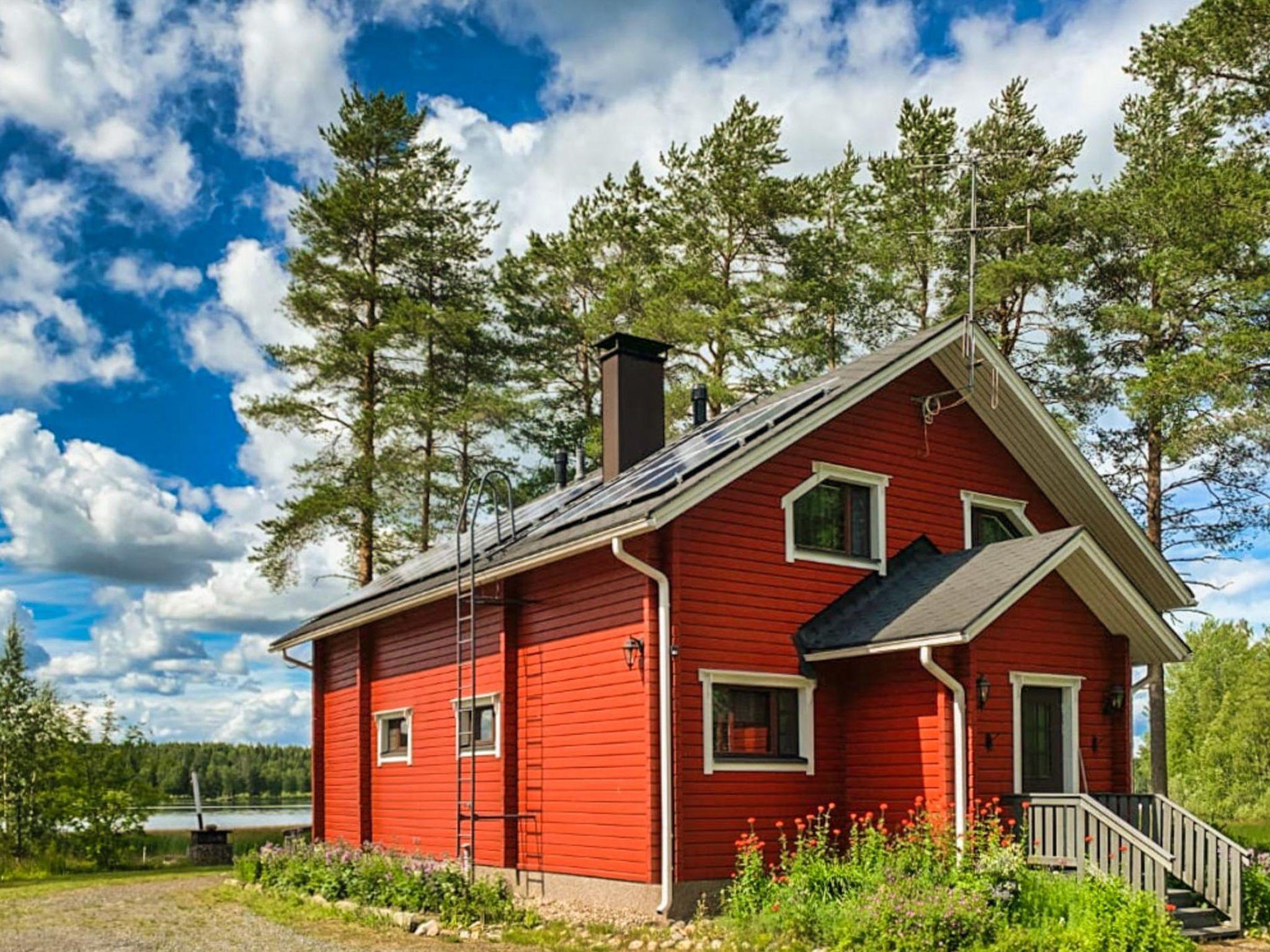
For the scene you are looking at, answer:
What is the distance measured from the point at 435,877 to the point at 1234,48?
19.4 m

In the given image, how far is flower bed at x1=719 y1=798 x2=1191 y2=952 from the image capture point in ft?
31.3

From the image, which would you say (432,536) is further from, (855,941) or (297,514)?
(855,941)

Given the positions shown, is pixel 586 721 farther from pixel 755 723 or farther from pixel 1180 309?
pixel 1180 309

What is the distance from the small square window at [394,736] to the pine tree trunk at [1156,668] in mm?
11700

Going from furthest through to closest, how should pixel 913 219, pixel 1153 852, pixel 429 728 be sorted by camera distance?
pixel 913 219 < pixel 429 728 < pixel 1153 852

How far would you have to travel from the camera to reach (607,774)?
1239 centimetres

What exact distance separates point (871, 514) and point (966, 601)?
236 cm

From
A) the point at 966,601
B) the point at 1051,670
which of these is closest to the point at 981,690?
the point at 966,601

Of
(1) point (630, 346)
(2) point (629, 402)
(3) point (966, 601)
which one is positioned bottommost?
(3) point (966, 601)

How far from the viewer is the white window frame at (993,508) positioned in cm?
1529

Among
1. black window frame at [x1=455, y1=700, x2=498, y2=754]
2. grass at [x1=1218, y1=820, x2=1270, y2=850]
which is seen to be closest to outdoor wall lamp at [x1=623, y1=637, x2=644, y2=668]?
black window frame at [x1=455, y1=700, x2=498, y2=754]

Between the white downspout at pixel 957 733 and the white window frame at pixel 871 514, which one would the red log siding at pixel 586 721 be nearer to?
the white window frame at pixel 871 514

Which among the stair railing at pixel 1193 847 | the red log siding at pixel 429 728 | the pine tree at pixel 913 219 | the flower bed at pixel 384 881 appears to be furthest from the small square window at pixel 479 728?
the pine tree at pixel 913 219

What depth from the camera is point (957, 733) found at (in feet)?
38.9
